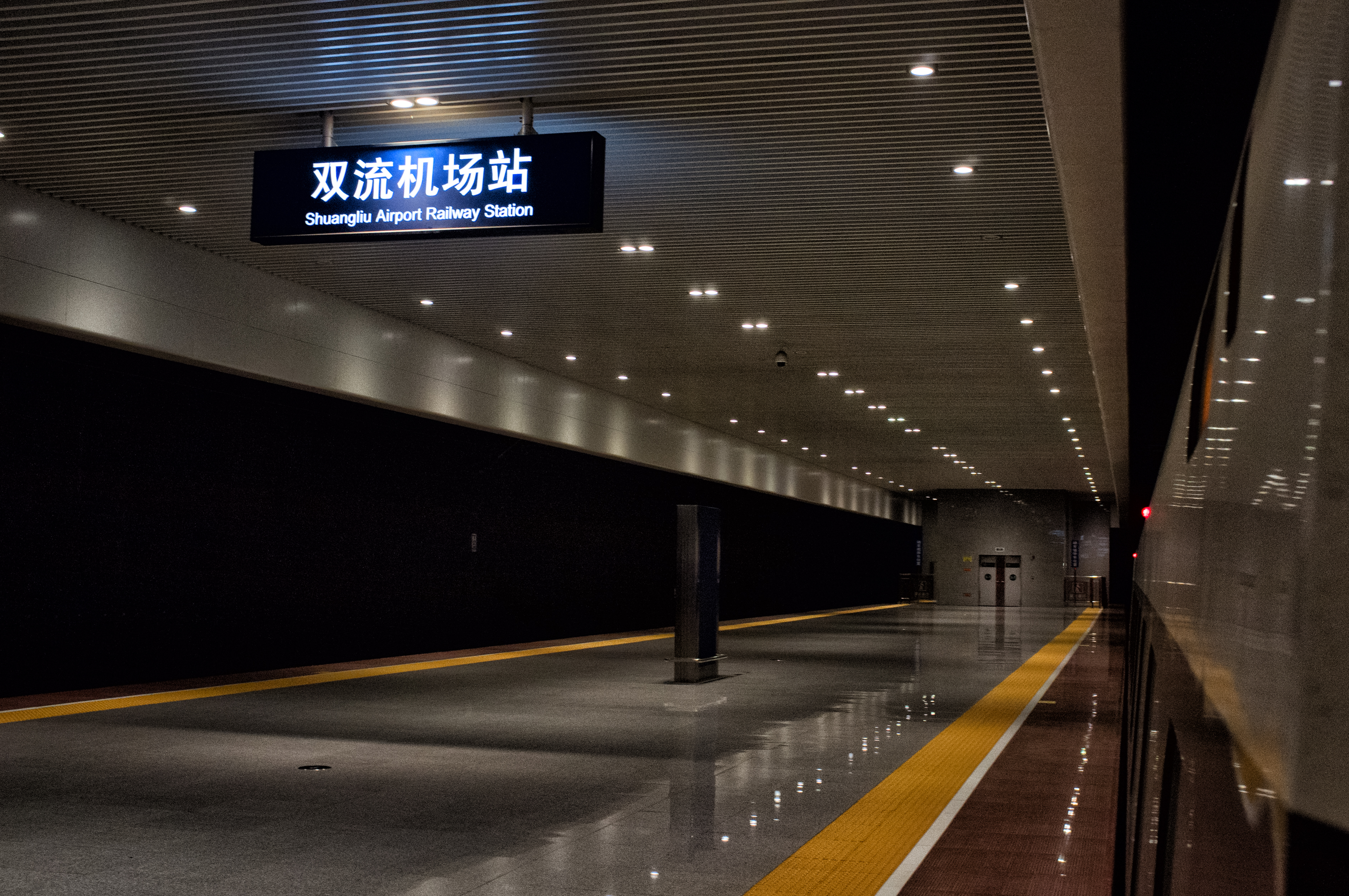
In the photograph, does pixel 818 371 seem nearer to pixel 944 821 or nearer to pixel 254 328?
pixel 254 328

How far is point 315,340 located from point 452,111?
635 cm

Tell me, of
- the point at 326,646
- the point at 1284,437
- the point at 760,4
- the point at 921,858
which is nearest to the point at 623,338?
the point at 326,646

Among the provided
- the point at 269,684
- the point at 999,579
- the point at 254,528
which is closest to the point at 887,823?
the point at 269,684

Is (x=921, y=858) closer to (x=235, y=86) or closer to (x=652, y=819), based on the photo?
(x=652, y=819)

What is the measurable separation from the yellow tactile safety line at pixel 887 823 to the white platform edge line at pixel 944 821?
29mm

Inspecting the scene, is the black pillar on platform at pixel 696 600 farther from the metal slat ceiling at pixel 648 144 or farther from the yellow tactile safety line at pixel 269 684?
the yellow tactile safety line at pixel 269 684

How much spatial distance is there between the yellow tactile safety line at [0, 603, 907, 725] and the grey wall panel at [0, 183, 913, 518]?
343 centimetres

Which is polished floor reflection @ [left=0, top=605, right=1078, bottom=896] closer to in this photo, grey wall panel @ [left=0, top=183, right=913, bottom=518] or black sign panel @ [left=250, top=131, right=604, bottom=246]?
black sign panel @ [left=250, top=131, right=604, bottom=246]

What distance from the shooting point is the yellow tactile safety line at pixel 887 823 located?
15.7 feet

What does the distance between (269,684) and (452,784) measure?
6229mm

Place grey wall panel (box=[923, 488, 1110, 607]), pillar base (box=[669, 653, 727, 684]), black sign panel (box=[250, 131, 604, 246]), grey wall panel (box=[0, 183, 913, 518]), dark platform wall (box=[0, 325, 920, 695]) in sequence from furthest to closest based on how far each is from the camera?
grey wall panel (box=[923, 488, 1110, 607]), pillar base (box=[669, 653, 727, 684]), dark platform wall (box=[0, 325, 920, 695]), grey wall panel (box=[0, 183, 913, 518]), black sign panel (box=[250, 131, 604, 246])

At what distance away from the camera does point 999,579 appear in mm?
44688

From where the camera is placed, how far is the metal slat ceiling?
22.3ft

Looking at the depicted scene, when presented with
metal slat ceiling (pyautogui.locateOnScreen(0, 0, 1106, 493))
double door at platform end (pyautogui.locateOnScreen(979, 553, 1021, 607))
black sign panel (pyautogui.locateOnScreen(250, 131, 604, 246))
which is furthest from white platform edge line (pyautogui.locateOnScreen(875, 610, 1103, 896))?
double door at platform end (pyautogui.locateOnScreen(979, 553, 1021, 607))
